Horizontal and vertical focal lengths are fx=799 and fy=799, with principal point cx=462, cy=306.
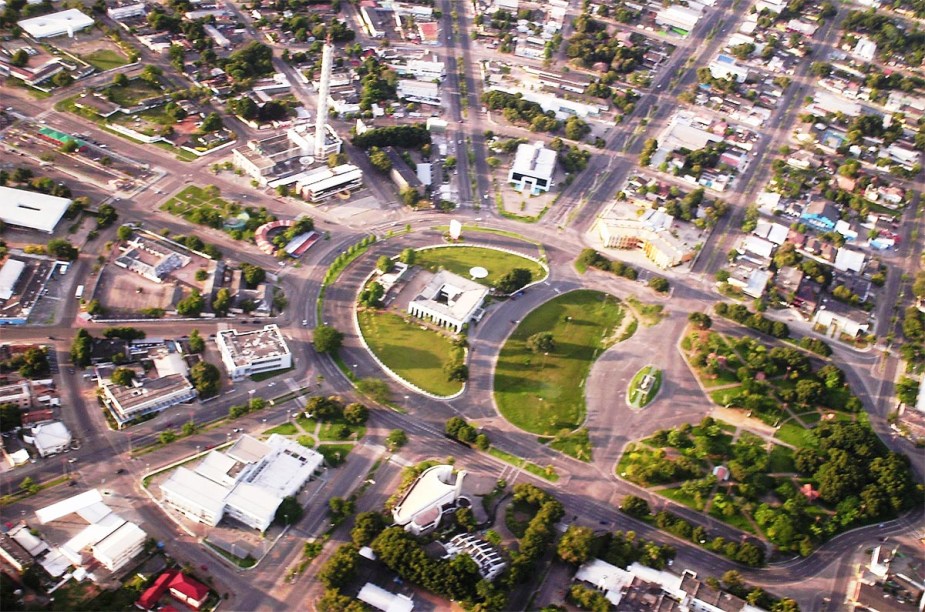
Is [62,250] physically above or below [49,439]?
above

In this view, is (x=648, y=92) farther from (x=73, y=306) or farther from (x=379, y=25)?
(x=73, y=306)

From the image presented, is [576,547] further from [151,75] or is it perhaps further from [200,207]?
[151,75]

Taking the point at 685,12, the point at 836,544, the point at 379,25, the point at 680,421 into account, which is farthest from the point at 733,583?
the point at 685,12

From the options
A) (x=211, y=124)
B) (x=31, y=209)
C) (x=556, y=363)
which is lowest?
(x=31, y=209)

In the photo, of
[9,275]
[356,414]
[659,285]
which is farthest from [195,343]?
[659,285]

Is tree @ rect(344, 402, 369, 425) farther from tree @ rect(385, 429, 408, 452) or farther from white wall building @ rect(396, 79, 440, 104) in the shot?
white wall building @ rect(396, 79, 440, 104)

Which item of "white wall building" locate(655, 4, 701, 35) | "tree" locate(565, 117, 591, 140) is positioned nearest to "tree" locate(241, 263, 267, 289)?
"tree" locate(565, 117, 591, 140)
